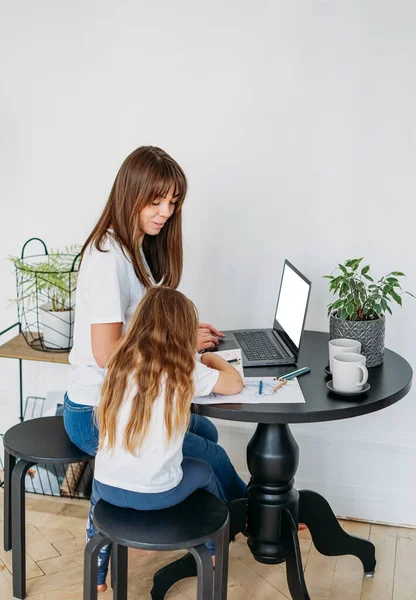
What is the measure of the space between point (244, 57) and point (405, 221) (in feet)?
2.53

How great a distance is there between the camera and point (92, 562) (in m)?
1.78

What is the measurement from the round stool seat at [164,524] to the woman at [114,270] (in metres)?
0.32

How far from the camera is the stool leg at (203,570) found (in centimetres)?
170

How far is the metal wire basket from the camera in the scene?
2.62 metres

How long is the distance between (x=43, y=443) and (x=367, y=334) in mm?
960

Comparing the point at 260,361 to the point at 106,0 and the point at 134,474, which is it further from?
the point at 106,0

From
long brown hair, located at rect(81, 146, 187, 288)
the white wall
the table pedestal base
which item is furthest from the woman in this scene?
the white wall

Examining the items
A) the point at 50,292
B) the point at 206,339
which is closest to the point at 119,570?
the point at 206,339

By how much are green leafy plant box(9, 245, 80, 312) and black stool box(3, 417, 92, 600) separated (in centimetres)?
51

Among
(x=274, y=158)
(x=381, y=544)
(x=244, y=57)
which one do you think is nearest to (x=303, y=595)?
(x=381, y=544)

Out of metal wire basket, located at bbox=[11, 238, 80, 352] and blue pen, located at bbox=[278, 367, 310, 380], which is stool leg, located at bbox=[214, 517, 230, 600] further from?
metal wire basket, located at bbox=[11, 238, 80, 352]

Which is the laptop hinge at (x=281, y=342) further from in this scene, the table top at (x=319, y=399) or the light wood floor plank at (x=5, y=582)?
the light wood floor plank at (x=5, y=582)

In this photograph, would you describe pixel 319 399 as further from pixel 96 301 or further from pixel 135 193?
pixel 135 193

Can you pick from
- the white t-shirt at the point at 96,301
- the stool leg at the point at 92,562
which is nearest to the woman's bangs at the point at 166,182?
the white t-shirt at the point at 96,301
